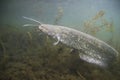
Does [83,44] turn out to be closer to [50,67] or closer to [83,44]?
[83,44]

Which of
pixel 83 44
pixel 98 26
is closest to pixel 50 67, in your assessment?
pixel 83 44

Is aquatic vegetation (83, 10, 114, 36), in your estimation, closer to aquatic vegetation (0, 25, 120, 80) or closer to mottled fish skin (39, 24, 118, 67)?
aquatic vegetation (0, 25, 120, 80)

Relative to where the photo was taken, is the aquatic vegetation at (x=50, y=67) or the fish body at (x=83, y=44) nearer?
the fish body at (x=83, y=44)

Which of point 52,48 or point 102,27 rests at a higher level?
point 102,27

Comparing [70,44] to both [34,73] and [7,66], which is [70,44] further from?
[7,66]

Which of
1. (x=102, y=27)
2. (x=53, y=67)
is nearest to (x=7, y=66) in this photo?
(x=53, y=67)

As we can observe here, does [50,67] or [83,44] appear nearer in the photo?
[83,44]

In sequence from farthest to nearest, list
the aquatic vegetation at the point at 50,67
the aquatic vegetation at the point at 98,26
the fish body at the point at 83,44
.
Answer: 1. the aquatic vegetation at the point at 98,26
2. the aquatic vegetation at the point at 50,67
3. the fish body at the point at 83,44

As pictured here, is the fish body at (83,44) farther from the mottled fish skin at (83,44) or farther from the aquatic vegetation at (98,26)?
the aquatic vegetation at (98,26)

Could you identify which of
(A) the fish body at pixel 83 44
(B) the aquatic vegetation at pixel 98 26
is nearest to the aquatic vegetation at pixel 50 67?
(A) the fish body at pixel 83 44
